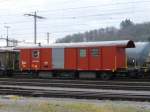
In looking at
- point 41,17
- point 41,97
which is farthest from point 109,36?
point 41,97

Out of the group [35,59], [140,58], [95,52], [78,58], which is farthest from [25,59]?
[140,58]

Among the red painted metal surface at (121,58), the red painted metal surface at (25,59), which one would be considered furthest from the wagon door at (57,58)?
the red painted metal surface at (121,58)

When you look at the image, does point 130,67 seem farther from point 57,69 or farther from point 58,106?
point 58,106

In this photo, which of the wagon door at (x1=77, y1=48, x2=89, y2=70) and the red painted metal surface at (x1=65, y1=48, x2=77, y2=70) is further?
the red painted metal surface at (x1=65, y1=48, x2=77, y2=70)

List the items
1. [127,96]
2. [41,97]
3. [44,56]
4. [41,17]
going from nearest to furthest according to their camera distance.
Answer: [127,96] → [41,97] → [44,56] → [41,17]

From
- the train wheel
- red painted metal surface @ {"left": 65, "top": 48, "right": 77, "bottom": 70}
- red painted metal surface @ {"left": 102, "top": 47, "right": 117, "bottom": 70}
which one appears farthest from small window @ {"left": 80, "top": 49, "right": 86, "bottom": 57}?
the train wheel

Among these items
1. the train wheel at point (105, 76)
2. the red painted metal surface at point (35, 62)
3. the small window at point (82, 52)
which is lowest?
the train wheel at point (105, 76)

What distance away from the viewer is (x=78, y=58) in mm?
38250

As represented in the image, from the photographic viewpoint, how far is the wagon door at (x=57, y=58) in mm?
39219

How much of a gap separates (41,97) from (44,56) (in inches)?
787

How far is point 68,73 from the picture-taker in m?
38.8

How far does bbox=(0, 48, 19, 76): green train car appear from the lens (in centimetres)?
4466

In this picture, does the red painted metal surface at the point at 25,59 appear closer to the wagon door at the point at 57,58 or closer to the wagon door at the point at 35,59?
the wagon door at the point at 35,59

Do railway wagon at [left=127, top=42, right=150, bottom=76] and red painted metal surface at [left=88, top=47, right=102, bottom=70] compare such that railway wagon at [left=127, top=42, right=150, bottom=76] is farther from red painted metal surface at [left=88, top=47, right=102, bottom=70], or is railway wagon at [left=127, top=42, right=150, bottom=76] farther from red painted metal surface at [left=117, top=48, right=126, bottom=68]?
red painted metal surface at [left=88, top=47, right=102, bottom=70]
